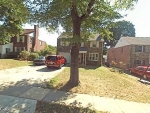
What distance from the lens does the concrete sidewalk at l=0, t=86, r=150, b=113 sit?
24.8 feet

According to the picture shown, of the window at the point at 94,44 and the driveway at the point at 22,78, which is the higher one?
the window at the point at 94,44

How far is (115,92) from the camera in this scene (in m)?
11.8

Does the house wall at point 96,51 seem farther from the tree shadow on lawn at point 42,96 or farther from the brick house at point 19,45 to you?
the tree shadow on lawn at point 42,96

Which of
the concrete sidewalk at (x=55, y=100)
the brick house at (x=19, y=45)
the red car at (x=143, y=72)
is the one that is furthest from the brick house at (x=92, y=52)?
the concrete sidewalk at (x=55, y=100)

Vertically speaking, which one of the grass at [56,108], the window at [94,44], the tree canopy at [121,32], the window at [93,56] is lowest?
the grass at [56,108]

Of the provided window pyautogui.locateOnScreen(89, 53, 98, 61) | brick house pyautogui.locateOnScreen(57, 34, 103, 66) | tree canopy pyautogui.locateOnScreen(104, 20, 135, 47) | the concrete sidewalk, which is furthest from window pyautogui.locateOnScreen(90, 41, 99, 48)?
tree canopy pyautogui.locateOnScreen(104, 20, 135, 47)

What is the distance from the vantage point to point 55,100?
902 centimetres

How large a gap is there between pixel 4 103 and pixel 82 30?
954 cm

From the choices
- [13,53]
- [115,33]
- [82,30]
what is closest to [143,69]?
[82,30]

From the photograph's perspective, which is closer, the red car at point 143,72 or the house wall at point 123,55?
the red car at point 143,72

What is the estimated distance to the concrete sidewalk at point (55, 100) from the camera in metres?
7.56

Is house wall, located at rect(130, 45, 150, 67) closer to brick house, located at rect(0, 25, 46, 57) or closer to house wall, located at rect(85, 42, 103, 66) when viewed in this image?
house wall, located at rect(85, 42, 103, 66)

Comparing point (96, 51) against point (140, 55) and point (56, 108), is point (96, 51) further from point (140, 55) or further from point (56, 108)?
point (56, 108)

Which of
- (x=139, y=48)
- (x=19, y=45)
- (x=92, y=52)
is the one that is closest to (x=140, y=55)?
(x=139, y=48)
